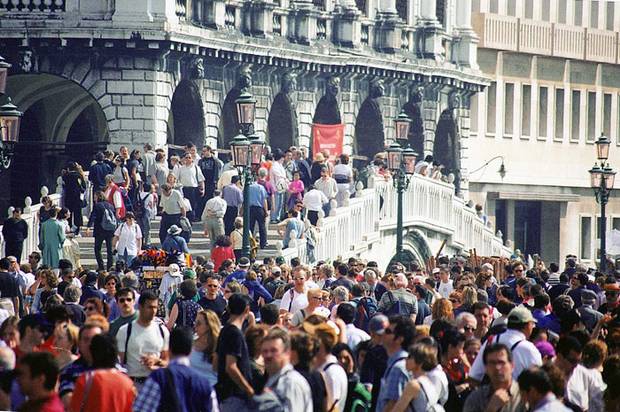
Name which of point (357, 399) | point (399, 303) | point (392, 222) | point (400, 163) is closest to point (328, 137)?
point (392, 222)

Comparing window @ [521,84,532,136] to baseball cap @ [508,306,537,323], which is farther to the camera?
window @ [521,84,532,136]

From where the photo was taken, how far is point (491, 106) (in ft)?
226

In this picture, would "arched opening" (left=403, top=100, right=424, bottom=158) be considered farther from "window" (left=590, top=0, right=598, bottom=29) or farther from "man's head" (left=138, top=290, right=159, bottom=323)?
"man's head" (left=138, top=290, right=159, bottom=323)

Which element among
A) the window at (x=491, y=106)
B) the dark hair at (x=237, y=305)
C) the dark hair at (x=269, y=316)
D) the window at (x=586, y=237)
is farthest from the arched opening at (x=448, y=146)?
the dark hair at (x=237, y=305)

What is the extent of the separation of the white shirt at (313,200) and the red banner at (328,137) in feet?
40.1

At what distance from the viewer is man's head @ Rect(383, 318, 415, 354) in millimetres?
16828

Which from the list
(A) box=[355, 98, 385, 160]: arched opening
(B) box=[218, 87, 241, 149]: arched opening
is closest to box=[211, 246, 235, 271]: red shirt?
(B) box=[218, 87, 241, 149]: arched opening

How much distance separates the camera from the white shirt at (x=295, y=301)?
955 inches

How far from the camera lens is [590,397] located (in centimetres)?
1627

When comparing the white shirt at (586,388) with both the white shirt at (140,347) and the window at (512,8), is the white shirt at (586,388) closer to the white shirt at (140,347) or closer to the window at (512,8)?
the white shirt at (140,347)

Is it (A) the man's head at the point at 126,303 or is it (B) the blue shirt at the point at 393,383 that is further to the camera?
(A) the man's head at the point at 126,303

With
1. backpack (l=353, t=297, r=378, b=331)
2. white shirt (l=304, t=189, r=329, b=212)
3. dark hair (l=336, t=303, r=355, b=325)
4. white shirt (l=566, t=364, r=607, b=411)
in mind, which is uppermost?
dark hair (l=336, t=303, r=355, b=325)

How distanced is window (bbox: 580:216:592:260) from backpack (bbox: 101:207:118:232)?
38.2 metres

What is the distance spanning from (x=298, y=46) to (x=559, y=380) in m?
39.2
